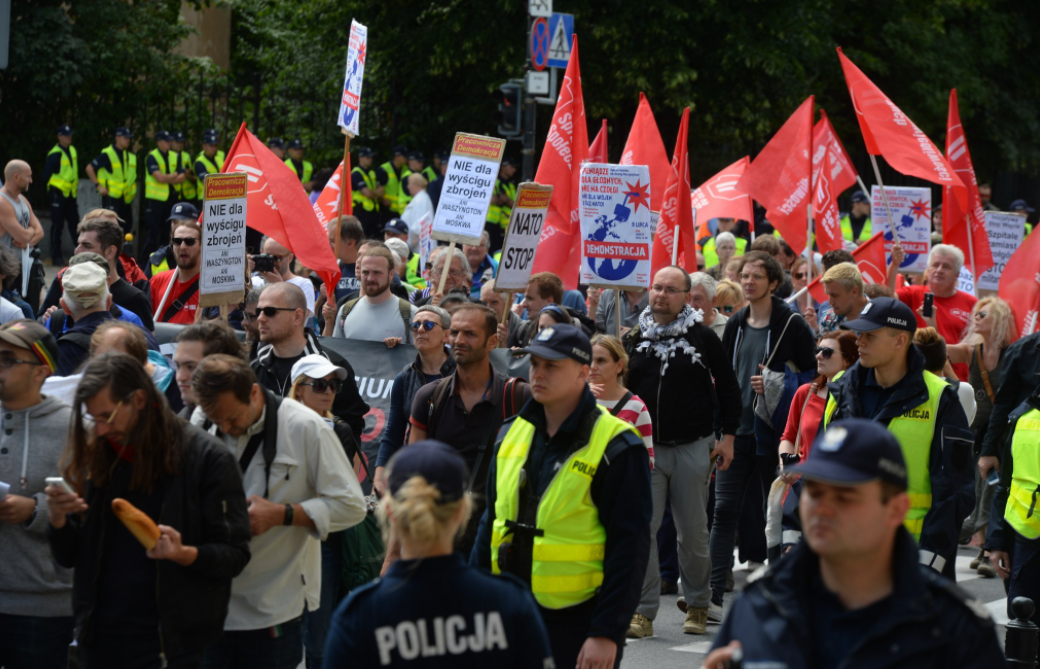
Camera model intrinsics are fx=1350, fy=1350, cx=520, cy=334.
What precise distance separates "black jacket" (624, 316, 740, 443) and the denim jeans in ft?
13.1

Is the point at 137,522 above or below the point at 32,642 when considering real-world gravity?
above

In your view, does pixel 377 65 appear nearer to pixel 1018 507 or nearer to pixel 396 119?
pixel 396 119

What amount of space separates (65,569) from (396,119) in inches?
838

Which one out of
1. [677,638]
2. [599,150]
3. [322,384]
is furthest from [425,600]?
[599,150]

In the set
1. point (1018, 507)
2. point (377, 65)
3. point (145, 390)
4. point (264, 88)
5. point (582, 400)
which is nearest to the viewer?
point (145, 390)

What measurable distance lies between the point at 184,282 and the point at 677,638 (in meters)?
3.97

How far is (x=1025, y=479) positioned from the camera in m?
6.22

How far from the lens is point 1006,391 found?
24.8 ft

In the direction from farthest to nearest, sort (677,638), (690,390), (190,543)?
(690,390) < (677,638) < (190,543)

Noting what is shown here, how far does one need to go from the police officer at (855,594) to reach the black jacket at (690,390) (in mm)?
4868

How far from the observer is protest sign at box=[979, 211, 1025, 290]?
13703mm

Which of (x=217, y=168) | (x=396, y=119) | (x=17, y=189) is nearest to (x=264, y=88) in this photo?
(x=396, y=119)

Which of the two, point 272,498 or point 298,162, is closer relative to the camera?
point 272,498

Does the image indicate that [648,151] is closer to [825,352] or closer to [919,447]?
[825,352]
